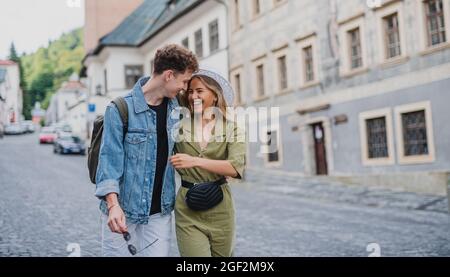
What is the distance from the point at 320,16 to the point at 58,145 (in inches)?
188

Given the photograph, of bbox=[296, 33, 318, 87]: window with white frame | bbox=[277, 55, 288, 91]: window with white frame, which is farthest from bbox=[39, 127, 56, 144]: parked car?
bbox=[277, 55, 288, 91]: window with white frame

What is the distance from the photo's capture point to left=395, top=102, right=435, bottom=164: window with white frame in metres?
5.92

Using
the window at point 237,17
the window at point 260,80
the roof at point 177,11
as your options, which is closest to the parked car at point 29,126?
the roof at point 177,11

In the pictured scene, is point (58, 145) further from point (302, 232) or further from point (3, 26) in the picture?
point (302, 232)

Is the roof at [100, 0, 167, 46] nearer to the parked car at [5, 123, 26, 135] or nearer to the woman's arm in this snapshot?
the parked car at [5, 123, 26, 135]

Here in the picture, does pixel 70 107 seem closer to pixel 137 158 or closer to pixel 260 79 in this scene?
pixel 137 158

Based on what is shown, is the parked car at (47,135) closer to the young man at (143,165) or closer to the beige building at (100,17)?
the beige building at (100,17)

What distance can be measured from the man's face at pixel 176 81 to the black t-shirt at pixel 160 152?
0.09 metres

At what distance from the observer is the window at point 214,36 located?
876cm

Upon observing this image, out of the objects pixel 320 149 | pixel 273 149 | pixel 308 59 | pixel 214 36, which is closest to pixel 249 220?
pixel 273 149

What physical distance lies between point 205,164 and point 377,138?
232 inches

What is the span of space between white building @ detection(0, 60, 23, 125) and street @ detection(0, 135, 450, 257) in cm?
15
